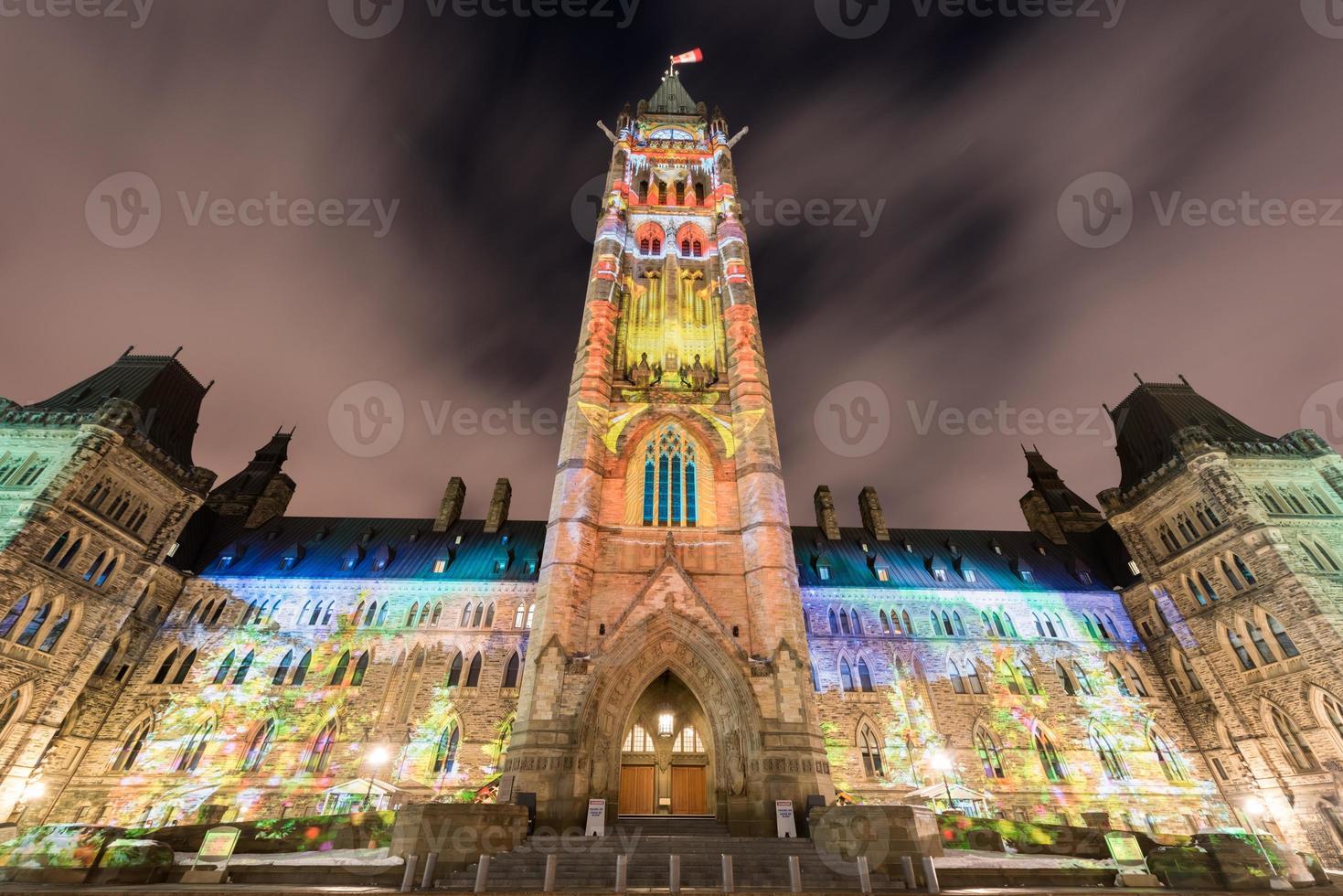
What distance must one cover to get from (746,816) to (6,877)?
1639 cm

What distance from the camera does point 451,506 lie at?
128ft

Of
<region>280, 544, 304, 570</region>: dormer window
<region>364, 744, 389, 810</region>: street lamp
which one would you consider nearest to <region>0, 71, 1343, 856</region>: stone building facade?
<region>364, 744, 389, 810</region>: street lamp

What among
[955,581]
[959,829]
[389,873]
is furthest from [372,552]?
[955,581]

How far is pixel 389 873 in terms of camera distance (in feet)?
38.8

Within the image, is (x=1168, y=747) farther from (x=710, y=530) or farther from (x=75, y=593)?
(x=75, y=593)

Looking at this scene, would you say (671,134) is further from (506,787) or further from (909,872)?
(909,872)

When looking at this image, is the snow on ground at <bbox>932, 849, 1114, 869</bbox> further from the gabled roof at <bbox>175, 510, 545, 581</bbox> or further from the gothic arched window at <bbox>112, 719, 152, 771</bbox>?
Answer: the gothic arched window at <bbox>112, 719, 152, 771</bbox>

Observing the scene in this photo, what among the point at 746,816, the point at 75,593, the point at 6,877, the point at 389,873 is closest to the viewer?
the point at 6,877

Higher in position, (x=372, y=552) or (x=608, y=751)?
(x=372, y=552)

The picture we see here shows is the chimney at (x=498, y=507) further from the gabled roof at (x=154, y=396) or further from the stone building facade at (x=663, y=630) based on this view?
the gabled roof at (x=154, y=396)

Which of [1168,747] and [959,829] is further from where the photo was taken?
[1168,747]

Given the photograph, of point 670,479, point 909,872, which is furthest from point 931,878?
point 670,479

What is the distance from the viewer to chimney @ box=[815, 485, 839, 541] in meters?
38.8

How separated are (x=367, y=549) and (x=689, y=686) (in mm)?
25092
